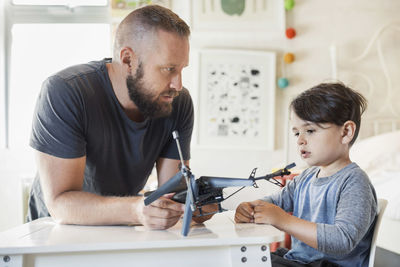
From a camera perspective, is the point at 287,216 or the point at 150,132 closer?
the point at 287,216

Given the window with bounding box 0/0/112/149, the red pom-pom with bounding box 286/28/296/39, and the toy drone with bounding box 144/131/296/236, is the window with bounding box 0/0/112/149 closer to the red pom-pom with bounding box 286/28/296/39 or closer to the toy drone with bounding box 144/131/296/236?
the red pom-pom with bounding box 286/28/296/39

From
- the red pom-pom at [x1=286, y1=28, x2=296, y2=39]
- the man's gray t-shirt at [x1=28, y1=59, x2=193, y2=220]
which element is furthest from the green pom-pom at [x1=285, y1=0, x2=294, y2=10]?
the man's gray t-shirt at [x1=28, y1=59, x2=193, y2=220]

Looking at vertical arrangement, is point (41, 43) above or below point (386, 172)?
above

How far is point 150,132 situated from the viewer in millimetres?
1431

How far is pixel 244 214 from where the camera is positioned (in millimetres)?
1107

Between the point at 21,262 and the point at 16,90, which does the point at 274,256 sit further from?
the point at 16,90

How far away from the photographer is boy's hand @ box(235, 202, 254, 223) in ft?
3.58

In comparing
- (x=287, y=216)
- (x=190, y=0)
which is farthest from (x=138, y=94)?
(x=190, y=0)

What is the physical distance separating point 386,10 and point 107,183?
2830 mm

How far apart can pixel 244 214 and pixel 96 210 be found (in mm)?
354

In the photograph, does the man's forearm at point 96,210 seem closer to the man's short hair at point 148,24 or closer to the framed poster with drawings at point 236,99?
the man's short hair at point 148,24

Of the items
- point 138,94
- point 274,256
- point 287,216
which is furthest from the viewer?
point 138,94

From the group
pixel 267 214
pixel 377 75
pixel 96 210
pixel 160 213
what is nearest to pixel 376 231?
pixel 267 214

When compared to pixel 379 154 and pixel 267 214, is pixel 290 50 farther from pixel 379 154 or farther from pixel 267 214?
pixel 267 214
